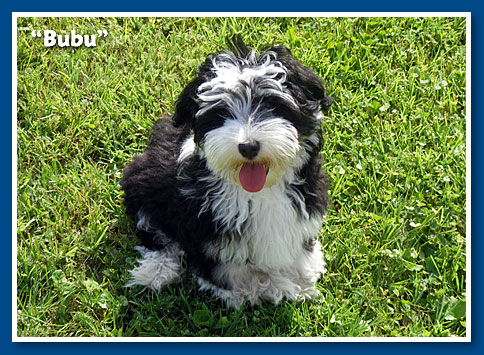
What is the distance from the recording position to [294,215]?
3379 millimetres

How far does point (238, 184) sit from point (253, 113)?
422 mm

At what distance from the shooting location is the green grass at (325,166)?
3779mm

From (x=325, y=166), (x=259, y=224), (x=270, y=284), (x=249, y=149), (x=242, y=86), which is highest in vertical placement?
(x=242, y=86)

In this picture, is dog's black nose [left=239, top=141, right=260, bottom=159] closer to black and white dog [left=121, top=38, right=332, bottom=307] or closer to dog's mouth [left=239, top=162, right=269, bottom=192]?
black and white dog [left=121, top=38, right=332, bottom=307]

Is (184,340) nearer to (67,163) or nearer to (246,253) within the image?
(246,253)

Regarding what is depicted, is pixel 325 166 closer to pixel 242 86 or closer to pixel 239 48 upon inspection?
pixel 239 48

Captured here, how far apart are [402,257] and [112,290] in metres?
1.97

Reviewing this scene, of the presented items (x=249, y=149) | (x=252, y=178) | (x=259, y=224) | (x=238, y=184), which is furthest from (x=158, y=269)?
(x=249, y=149)

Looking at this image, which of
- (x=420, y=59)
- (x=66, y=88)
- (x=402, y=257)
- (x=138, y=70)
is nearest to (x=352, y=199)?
(x=402, y=257)

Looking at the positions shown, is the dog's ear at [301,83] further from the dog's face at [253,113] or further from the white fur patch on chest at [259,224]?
the white fur patch on chest at [259,224]

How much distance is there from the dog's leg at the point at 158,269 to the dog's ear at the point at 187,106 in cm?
109

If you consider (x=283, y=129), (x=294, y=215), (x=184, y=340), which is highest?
(x=283, y=129)

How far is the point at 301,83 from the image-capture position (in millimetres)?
3041

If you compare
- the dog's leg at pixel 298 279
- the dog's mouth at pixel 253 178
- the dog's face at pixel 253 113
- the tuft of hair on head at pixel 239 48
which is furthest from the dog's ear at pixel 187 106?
the dog's leg at pixel 298 279
